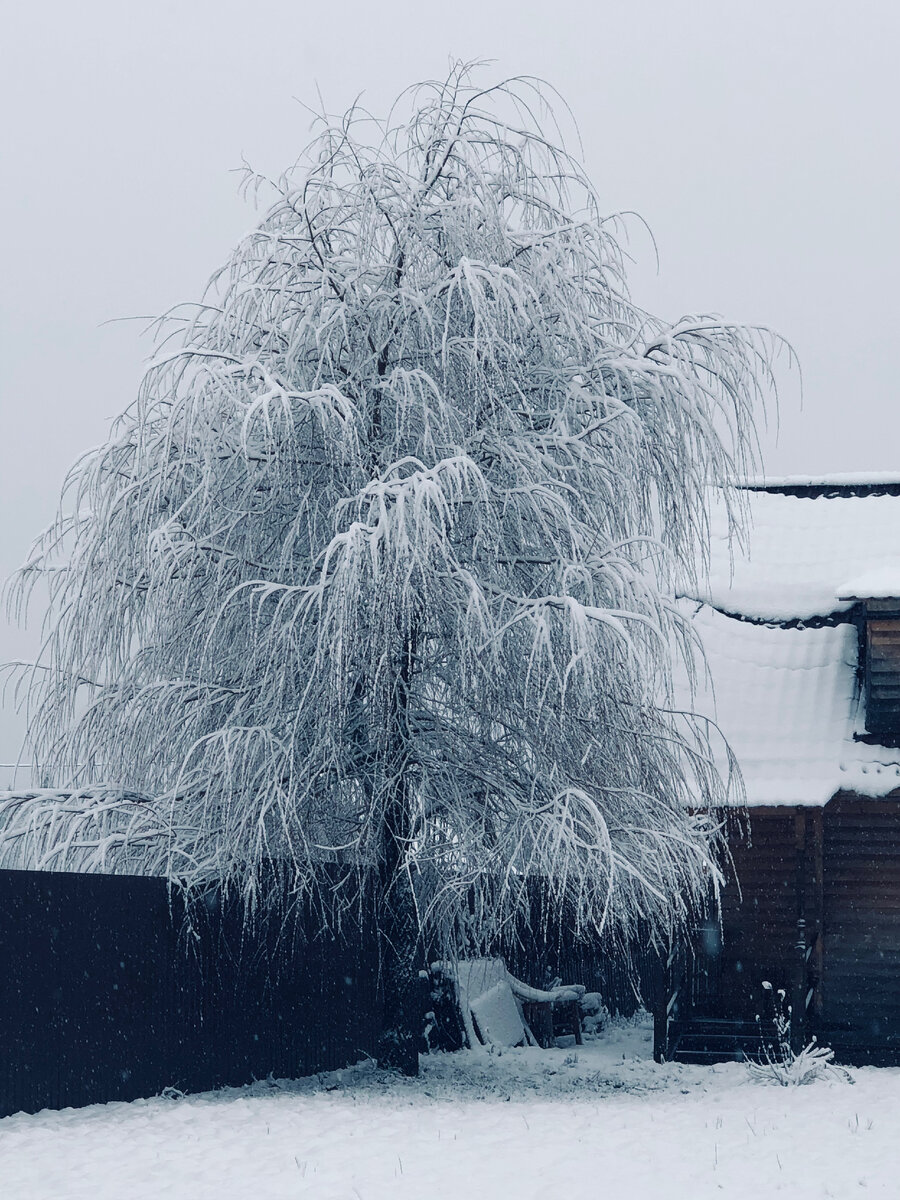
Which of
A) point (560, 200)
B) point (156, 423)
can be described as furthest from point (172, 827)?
point (560, 200)

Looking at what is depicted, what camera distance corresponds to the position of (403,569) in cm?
977

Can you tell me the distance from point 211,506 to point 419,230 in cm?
280

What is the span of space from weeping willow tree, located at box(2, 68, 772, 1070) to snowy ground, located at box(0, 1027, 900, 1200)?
140cm

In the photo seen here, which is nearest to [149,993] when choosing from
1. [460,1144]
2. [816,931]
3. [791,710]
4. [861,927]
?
[460,1144]

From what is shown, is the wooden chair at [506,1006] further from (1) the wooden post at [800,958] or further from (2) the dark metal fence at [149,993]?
(1) the wooden post at [800,958]

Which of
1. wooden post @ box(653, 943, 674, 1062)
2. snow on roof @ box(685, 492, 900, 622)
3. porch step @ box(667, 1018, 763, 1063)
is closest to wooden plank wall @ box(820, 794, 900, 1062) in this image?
porch step @ box(667, 1018, 763, 1063)

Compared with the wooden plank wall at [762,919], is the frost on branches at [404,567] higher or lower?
higher

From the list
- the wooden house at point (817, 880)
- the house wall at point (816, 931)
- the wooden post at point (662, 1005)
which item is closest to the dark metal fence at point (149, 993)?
the wooden post at point (662, 1005)

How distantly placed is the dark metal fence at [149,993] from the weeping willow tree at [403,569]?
0.47 meters

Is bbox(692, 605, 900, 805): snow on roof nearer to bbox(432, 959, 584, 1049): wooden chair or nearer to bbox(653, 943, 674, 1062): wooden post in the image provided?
bbox(653, 943, 674, 1062): wooden post

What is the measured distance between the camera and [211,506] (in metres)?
10.7

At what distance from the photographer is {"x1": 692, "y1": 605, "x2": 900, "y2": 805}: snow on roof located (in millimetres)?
13375

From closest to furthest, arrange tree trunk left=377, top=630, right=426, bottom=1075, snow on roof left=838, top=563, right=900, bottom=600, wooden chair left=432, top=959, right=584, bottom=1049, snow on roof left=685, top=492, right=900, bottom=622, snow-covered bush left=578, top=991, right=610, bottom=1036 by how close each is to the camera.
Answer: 1. tree trunk left=377, top=630, right=426, bottom=1075
2. snow on roof left=838, top=563, right=900, bottom=600
3. wooden chair left=432, top=959, right=584, bottom=1049
4. snow on roof left=685, top=492, right=900, bottom=622
5. snow-covered bush left=578, top=991, right=610, bottom=1036

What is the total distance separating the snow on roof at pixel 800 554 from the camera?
52.0 feet
